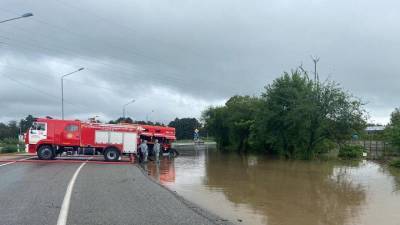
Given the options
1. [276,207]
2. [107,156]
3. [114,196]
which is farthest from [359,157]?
[114,196]

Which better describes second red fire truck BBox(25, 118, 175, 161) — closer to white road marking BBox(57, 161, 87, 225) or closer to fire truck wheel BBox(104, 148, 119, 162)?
fire truck wheel BBox(104, 148, 119, 162)

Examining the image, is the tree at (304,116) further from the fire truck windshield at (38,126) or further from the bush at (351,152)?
the fire truck windshield at (38,126)

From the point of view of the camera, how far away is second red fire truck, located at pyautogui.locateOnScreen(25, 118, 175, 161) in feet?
108

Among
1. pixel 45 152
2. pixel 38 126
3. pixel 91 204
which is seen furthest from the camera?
pixel 38 126

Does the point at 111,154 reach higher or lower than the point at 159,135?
lower

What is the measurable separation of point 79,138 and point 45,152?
2.33 m

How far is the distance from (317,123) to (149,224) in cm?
3905

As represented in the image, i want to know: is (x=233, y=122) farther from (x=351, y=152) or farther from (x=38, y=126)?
(x=38, y=126)

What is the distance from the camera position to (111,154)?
34281mm

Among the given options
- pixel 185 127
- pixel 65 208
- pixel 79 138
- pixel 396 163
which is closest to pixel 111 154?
pixel 79 138

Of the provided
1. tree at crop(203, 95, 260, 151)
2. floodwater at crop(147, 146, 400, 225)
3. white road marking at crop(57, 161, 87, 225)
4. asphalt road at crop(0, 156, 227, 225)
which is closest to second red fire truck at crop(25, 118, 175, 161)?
floodwater at crop(147, 146, 400, 225)

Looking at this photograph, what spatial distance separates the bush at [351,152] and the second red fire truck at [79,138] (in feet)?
77.7

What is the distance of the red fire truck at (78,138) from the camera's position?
3303 centimetres

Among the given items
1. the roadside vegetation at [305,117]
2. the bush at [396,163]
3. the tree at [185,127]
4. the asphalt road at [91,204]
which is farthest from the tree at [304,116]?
the tree at [185,127]
